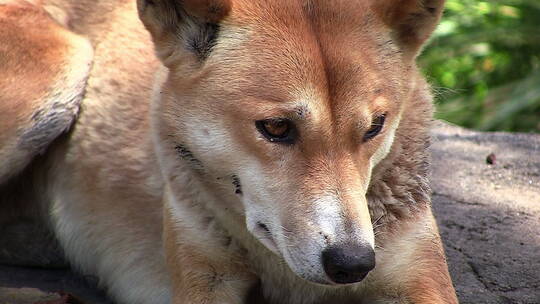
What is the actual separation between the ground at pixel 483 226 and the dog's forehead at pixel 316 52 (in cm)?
119

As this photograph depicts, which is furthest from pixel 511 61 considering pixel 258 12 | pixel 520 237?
pixel 258 12

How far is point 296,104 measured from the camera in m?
3.05

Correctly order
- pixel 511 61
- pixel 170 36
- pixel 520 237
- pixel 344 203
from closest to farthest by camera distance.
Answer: pixel 344 203, pixel 170 36, pixel 520 237, pixel 511 61

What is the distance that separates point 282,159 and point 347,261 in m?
0.41

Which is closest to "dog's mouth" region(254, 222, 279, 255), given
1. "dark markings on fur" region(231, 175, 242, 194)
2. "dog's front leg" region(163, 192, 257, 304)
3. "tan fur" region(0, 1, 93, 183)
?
"dark markings on fur" region(231, 175, 242, 194)

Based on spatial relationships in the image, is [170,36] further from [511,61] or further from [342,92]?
[511,61]

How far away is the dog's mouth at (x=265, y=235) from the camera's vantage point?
10.3 ft

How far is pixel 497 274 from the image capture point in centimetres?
410

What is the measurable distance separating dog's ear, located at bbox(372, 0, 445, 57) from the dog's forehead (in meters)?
0.05

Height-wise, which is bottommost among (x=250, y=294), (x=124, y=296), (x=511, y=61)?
(x=511, y=61)

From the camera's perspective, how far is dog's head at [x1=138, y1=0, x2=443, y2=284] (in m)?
2.99

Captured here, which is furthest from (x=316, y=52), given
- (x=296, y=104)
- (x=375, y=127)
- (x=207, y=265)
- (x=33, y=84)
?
(x=33, y=84)

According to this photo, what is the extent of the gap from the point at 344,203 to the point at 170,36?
900mm

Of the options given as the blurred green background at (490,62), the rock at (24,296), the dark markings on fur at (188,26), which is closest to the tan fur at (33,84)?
the rock at (24,296)
